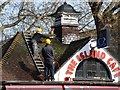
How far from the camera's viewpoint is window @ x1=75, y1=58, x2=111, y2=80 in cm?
2580

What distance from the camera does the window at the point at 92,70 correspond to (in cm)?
2580

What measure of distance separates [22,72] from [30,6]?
11897 mm

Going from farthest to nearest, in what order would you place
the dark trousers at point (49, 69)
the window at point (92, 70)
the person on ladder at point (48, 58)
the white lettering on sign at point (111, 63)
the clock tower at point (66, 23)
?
the clock tower at point (66, 23) → the white lettering on sign at point (111, 63) → the window at point (92, 70) → the dark trousers at point (49, 69) → the person on ladder at point (48, 58)

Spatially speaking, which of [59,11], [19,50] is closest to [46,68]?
[19,50]

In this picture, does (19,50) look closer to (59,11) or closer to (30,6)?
(59,11)

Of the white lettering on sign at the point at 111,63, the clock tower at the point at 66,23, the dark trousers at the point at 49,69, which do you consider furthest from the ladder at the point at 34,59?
the white lettering on sign at the point at 111,63

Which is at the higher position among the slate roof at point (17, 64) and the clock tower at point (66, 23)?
the clock tower at point (66, 23)

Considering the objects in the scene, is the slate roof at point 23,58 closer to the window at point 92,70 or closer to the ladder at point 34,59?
the ladder at point 34,59

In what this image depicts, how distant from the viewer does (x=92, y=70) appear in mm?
26062

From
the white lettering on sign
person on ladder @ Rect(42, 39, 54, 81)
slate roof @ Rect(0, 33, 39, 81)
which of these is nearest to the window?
the white lettering on sign

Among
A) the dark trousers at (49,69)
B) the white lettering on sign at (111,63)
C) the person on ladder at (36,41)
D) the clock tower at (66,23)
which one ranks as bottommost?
the dark trousers at (49,69)

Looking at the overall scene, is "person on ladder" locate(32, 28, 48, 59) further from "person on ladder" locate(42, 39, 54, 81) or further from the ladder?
"person on ladder" locate(42, 39, 54, 81)

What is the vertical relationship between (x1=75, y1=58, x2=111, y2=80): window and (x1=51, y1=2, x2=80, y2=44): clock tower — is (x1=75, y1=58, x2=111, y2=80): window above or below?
below

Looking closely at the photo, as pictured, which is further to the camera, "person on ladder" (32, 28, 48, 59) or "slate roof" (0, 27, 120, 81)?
"person on ladder" (32, 28, 48, 59)
